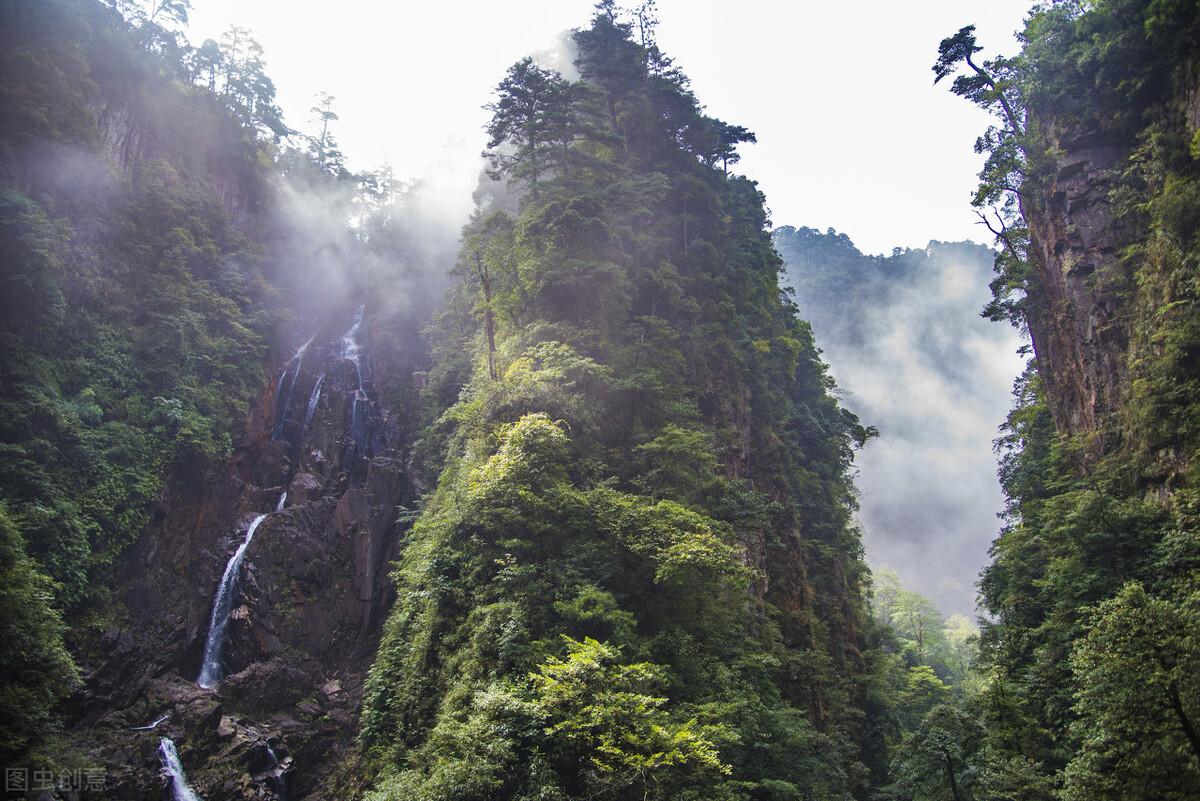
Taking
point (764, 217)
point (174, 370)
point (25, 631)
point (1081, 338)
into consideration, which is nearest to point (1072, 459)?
point (1081, 338)

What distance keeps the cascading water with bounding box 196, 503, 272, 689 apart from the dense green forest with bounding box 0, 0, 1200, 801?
0.51 ft

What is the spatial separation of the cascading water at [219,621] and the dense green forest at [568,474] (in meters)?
0.15

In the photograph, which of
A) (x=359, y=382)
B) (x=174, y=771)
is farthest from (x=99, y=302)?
(x=174, y=771)

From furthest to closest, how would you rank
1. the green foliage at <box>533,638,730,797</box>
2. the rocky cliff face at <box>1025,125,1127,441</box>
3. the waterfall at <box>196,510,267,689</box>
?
the waterfall at <box>196,510,267,689</box> < the rocky cliff face at <box>1025,125,1127,441</box> < the green foliage at <box>533,638,730,797</box>

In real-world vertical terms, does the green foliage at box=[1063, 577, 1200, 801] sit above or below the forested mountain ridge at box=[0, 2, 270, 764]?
below

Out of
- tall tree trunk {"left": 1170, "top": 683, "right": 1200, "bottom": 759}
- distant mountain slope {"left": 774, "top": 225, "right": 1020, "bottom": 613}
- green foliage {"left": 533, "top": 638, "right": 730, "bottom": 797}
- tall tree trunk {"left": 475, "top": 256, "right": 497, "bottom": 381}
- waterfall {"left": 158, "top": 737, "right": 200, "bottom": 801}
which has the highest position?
distant mountain slope {"left": 774, "top": 225, "right": 1020, "bottom": 613}

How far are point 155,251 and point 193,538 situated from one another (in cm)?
1372

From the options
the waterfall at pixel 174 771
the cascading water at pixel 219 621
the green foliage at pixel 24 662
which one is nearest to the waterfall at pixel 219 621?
the cascading water at pixel 219 621

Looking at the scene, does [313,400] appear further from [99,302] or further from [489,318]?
[489,318]

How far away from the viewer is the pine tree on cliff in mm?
12805

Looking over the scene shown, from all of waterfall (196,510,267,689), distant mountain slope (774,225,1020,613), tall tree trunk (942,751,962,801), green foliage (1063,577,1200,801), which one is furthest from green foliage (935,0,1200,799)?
distant mountain slope (774,225,1020,613)

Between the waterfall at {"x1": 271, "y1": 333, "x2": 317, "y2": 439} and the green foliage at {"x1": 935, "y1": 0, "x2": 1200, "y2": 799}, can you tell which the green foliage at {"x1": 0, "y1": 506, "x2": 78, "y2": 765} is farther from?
the green foliage at {"x1": 935, "y1": 0, "x2": 1200, "y2": 799}

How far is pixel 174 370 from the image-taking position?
27.1 m

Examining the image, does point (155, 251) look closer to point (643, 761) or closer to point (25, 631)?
point (25, 631)
